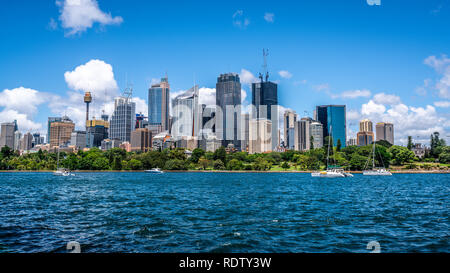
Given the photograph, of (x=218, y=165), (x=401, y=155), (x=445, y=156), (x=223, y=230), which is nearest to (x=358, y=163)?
(x=401, y=155)

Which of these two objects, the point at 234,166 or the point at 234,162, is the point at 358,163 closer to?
the point at 234,166

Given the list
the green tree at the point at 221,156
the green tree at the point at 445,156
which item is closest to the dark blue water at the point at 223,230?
the green tree at the point at 221,156

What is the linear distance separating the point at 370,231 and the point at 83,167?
109 metres

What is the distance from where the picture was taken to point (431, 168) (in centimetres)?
9944

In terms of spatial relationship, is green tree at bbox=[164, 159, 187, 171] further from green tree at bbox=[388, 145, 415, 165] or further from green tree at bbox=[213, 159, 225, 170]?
green tree at bbox=[388, 145, 415, 165]

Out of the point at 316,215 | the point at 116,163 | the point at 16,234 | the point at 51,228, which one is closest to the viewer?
the point at 16,234

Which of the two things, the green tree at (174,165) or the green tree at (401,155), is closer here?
the green tree at (174,165)

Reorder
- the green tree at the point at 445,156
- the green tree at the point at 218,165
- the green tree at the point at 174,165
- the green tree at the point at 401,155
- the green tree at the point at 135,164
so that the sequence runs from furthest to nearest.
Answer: the green tree at the point at 218,165
the green tree at the point at 401,155
the green tree at the point at 174,165
the green tree at the point at 135,164
the green tree at the point at 445,156

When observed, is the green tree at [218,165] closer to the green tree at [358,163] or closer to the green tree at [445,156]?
the green tree at [358,163]

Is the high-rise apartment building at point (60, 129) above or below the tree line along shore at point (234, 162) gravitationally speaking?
above

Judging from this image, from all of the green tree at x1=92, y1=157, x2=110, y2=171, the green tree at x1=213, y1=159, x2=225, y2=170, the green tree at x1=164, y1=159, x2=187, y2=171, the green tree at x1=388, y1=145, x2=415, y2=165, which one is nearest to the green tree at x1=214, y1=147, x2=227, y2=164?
the green tree at x1=213, y1=159, x2=225, y2=170

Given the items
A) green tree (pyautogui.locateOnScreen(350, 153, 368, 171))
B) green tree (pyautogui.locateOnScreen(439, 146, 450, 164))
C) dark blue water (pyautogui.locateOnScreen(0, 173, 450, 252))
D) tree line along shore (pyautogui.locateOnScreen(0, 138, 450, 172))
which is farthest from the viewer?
green tree (pyautogui.locateOnScreen(439, 146, 450, 164))
